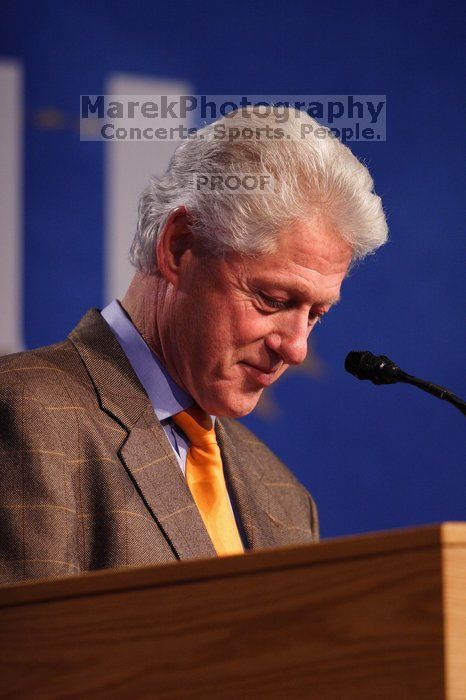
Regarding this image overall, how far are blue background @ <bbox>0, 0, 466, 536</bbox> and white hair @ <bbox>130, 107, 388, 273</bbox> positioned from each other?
583mm

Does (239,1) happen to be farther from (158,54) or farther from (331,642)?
→ (331,642)

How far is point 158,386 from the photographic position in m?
1.84

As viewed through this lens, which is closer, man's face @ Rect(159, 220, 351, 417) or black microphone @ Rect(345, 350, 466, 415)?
black microphone @ Rect(345, 350, 466, 415)

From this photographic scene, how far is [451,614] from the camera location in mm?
923

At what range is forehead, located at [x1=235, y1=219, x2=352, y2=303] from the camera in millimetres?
1783

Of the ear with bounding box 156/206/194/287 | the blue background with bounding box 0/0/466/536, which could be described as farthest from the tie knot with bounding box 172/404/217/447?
Result: the blue background with bounding box 0/0/466/536

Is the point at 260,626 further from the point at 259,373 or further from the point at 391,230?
the point at 391,230

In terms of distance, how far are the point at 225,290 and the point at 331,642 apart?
898 mm

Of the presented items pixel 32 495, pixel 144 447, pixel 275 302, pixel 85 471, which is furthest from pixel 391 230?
pixel 32 495

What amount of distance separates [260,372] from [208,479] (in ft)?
0.65

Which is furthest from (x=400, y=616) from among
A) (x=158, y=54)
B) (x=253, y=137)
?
(x=158, y=54)

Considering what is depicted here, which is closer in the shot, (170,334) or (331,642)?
(331,642)

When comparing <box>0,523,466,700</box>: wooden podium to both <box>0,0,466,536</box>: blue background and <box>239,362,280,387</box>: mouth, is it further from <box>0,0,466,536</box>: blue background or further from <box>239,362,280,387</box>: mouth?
<box>0,0,466,536</box>: blue background

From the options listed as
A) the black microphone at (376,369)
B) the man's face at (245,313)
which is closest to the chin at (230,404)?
the man's face at (245,313)
